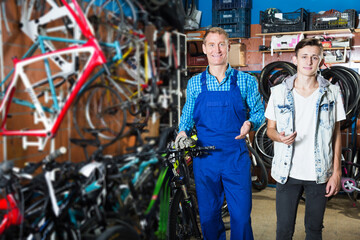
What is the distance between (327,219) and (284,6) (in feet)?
11.4

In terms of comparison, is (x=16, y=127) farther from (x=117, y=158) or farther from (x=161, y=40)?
(x=161, y=40)

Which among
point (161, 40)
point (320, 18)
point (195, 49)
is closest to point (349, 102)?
point (320, 18)

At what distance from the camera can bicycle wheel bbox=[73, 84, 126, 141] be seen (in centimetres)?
74

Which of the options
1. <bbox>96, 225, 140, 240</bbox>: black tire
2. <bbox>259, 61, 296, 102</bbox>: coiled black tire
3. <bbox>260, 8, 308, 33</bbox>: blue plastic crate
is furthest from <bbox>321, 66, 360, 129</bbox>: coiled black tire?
<bbox>96, 225, 140, 240</bbox>: black tire

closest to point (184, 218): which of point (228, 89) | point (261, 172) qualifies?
point (228, 89)

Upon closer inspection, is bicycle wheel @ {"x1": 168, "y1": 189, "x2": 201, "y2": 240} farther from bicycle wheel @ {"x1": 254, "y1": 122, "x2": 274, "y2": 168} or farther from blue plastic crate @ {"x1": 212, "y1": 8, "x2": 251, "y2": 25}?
blue plastic crate @ {"x1": 212, "y1": 8, "x2": 251, "y2": 25}

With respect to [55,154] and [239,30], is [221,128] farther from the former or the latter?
[239,30]

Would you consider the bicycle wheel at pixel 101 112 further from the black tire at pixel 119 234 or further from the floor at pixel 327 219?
the floor at pixel 327 219

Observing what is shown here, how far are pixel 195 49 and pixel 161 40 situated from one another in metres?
5.80

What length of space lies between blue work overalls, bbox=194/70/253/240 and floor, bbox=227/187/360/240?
119 centimetres

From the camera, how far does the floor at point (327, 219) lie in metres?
3.80

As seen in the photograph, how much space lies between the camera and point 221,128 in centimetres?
257

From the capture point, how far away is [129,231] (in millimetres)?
801

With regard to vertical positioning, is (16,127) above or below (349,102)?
above
